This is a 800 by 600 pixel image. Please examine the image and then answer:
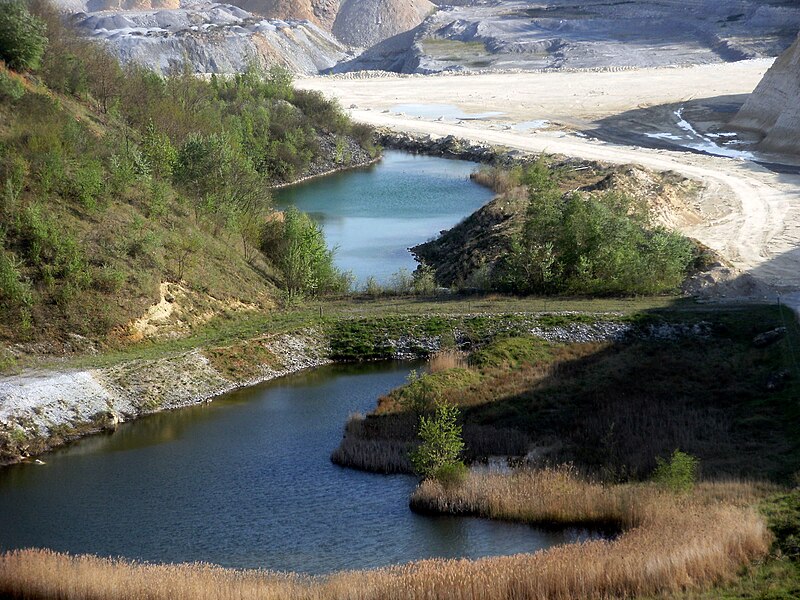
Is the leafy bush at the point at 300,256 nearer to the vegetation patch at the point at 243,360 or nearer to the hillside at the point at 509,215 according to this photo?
the hillside at the point at 509,215

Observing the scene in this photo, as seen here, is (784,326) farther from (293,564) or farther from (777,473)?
(293,564)

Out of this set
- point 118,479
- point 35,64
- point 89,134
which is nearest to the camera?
point 118,479

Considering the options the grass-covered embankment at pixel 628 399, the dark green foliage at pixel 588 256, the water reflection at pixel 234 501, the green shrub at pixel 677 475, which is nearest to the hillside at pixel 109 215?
the water reflection at pixel 234 501

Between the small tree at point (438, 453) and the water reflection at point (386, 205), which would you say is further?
the water reflection at point (386, 205)

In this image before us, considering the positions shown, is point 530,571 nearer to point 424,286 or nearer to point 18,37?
point 424,286

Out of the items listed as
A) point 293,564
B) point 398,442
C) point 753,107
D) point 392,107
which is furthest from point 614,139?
point 293,564

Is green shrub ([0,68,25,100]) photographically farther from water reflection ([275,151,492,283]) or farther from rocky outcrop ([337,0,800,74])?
rocky outcrop ([337,0,800,74])
